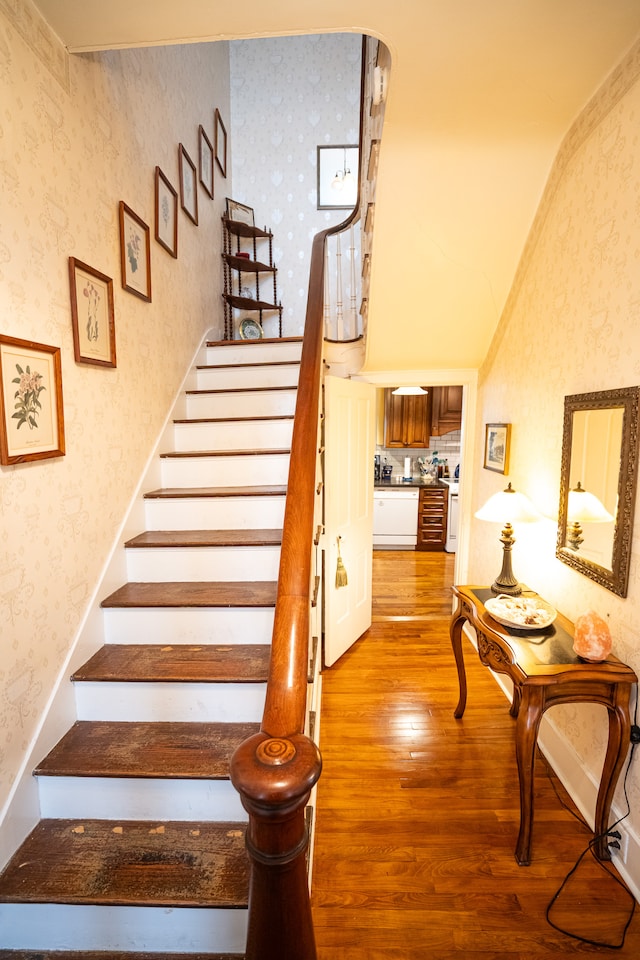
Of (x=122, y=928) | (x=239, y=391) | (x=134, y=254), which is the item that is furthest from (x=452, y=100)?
(x=122, y=928)

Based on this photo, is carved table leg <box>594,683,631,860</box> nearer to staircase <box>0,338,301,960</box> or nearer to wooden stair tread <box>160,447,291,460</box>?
staircase <box>0,338,301,960</box>

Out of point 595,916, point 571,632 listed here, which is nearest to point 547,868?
point 595,916

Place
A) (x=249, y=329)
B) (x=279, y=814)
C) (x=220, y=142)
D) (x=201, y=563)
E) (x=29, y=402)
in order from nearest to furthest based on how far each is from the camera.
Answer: (x=279, y=814) → (x=29, y=402) → (x=201, y=563) → (x=220, y=142) → (x=249, y=329)

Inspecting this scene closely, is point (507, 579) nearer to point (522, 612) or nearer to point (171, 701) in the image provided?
point (522, 612)

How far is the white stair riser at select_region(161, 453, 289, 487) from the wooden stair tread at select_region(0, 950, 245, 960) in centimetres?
172

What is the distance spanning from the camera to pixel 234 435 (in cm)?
248

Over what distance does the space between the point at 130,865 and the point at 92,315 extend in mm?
1840

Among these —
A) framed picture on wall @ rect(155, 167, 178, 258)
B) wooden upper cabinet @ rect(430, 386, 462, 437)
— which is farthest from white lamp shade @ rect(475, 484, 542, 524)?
wooden upper cabinet @ rect(430, 386, 462, 437)

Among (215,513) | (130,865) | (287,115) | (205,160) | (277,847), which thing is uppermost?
(287,115)

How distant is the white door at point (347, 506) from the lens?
264 centimetres

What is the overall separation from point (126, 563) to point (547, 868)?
2043mm

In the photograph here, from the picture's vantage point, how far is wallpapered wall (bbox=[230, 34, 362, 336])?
3852 mm

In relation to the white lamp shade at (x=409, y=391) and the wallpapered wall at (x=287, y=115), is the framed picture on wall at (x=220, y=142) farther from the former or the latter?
the white lamp shade at (x=409, y=391)

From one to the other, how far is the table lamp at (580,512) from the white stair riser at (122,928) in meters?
1.71
